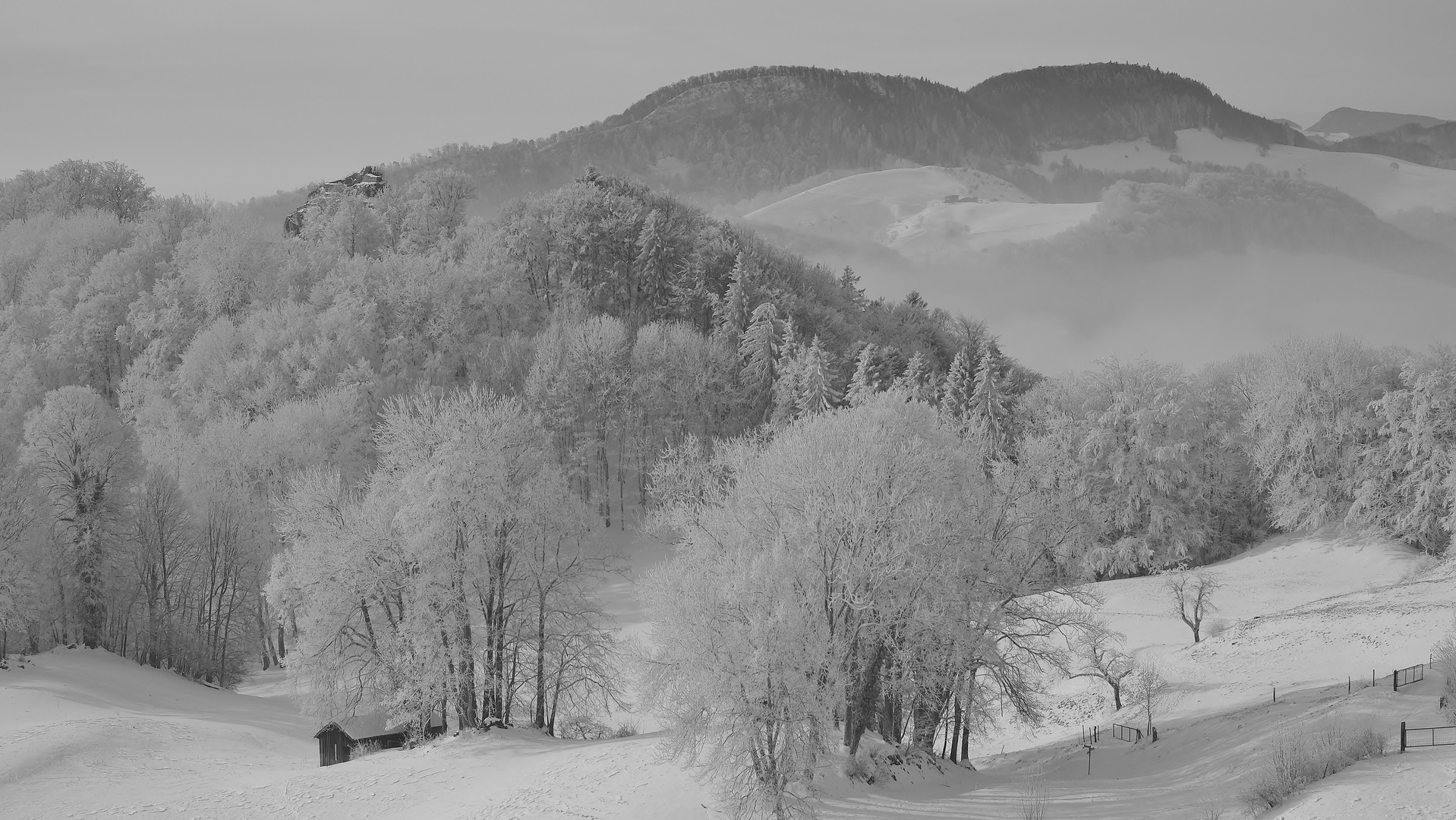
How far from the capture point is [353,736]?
32.0 meters

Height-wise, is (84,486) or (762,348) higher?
(762,348)

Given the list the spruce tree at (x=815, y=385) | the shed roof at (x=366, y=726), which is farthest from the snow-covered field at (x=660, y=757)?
the spruce tree at (x=815, y=385)

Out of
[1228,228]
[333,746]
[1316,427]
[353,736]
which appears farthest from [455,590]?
[1228,228]

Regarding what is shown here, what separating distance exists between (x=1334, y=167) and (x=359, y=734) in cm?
17678

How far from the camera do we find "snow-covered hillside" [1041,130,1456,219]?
160m

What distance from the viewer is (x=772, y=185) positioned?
196250mm

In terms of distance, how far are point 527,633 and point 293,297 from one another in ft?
171

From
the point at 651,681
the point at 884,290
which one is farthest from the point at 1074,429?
the point at 884,290

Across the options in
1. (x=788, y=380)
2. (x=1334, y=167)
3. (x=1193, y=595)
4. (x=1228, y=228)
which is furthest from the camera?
(x=1334, y=167)

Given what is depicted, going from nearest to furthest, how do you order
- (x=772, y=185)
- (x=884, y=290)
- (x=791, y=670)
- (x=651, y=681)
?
1. (x=791, y=670)
2. (x=651, y=681)
3. (x=884, y=290)
4. (x=772, y=185)

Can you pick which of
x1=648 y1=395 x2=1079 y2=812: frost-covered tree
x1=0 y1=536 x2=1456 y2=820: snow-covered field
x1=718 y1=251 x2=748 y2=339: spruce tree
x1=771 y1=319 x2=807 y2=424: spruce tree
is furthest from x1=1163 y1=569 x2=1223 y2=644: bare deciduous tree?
x1=718 y1=251 x2=748 y2=339: spruce tree

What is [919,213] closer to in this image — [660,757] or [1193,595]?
[1193,595]

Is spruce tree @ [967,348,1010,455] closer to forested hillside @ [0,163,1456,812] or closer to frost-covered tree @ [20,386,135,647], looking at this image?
forested hillside @ [0,163,1456,812]

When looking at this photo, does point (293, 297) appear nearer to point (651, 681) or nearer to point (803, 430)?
point (803, 430)
